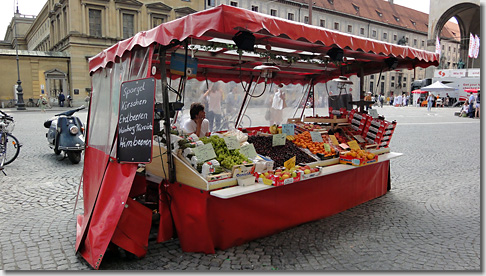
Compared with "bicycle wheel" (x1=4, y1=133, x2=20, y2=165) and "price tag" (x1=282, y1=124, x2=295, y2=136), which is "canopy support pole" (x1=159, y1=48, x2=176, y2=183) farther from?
"bicycle wheel" (x1=4, y1=133, x2=20, y2=165)

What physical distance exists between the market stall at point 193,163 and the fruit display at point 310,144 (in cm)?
2

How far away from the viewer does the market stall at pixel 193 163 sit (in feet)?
10.3

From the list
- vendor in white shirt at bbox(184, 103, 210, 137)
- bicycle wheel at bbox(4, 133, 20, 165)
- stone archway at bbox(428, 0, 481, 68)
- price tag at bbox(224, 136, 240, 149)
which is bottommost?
bicycle wheel at bbox(4, 133, 20, 165)

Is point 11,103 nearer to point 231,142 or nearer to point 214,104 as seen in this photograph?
point 214,104

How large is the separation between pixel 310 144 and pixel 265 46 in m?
1.59

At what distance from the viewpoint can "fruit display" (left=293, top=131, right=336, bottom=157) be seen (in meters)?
4.70

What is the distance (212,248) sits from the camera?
3344mm

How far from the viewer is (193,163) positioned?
11.2 ft

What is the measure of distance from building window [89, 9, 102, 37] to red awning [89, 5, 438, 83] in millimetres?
31990

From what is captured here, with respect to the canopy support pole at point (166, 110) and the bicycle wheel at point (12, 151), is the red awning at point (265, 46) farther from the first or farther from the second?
the bicycle wheel at point (12, 151)

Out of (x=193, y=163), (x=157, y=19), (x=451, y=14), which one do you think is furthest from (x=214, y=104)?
(x=451, y=14)

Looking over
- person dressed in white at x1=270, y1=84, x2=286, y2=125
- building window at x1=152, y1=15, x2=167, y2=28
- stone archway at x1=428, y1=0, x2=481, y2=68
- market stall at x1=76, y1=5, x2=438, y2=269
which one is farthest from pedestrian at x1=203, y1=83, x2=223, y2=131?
stone archway at x1=428, y1=0, x2=481, y2=68

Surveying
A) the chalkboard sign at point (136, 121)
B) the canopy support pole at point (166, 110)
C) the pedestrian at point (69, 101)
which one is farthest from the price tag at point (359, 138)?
the pedestrian at point (69, 101)

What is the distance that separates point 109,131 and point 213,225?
1647 mm
